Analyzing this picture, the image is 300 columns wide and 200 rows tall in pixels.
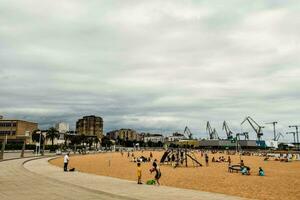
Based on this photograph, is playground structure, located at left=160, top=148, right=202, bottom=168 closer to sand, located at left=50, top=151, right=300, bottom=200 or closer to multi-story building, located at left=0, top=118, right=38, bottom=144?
sand, located at left=50, top=151, right=300, bottom=200

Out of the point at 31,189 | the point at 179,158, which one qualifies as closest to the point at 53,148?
the point at 179,158

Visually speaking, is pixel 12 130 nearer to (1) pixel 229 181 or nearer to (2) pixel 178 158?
(2) pixel 178 158

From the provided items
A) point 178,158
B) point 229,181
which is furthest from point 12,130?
point 229,181

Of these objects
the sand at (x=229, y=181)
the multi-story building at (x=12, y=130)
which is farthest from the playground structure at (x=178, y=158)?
the multi-story building at (x=12, y=130)

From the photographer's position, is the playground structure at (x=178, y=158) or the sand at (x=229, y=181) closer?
the sand at (x=229, y=181)

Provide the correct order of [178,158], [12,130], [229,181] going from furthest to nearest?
[12,130], [178,158], [229,181]

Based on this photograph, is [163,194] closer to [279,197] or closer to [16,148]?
[279,197]

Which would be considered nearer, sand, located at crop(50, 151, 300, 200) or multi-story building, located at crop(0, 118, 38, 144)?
sand, located at crop(50, 151, 300, 200)

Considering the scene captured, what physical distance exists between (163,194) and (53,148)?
342 feet

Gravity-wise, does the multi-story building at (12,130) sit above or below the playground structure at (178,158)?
above

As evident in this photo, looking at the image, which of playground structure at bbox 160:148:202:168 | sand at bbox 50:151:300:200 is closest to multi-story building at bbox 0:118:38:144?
playground structure at bbox 160:148:202:168

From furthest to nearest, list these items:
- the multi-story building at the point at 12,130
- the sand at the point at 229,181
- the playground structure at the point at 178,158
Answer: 1. the multi-story building at the point at 12,130
2. the playground structure at the point at 178,158
3. the sand at the point at 229,181

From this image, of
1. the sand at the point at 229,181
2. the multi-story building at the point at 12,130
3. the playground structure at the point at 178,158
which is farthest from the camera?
the multi-story building at the point at 12,130

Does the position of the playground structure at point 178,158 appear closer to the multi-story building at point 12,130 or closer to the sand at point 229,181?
the sand at point 229,181
